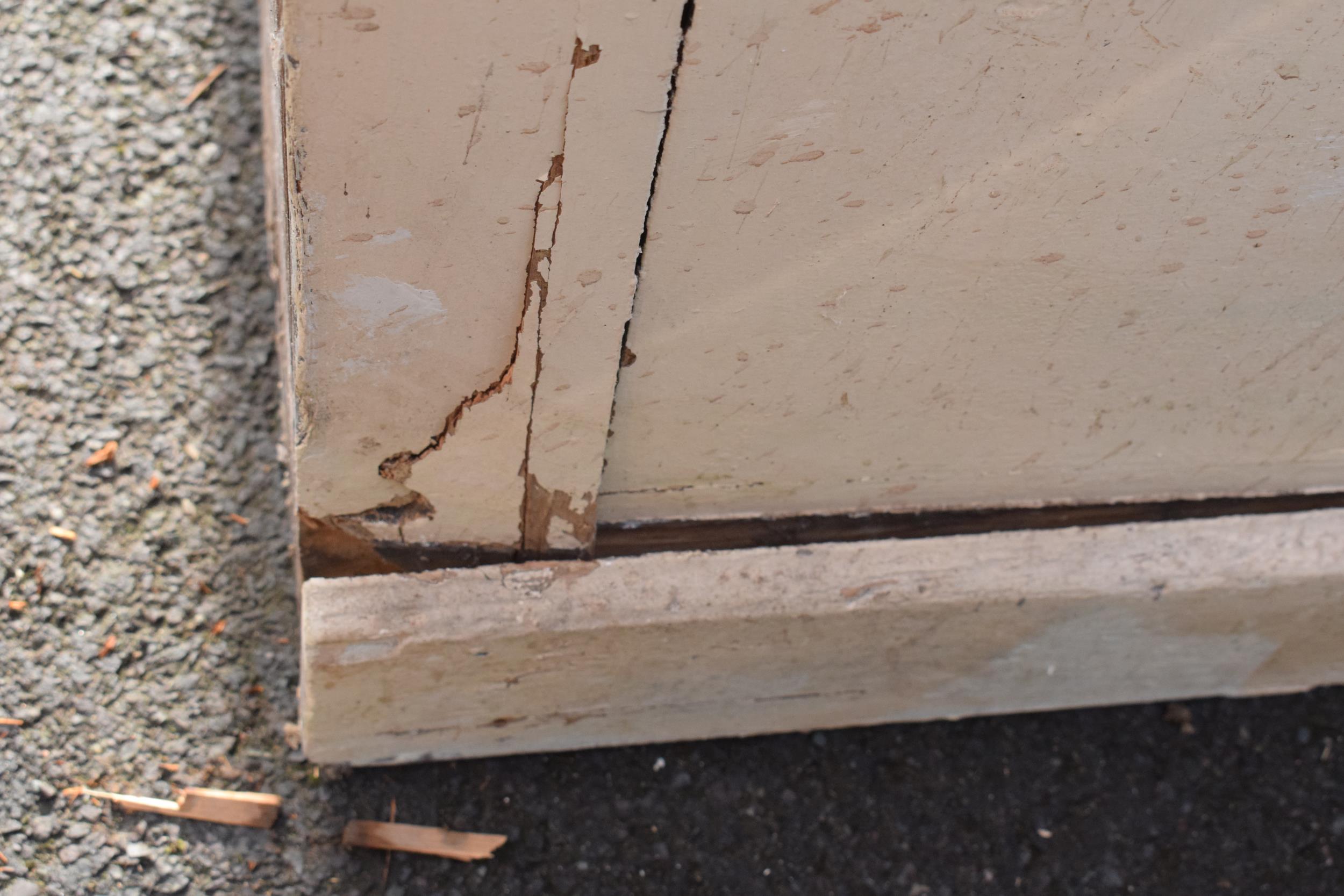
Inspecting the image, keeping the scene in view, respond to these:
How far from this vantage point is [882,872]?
2.24 m

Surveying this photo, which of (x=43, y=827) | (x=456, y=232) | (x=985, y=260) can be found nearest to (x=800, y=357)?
(x=985, y=260)

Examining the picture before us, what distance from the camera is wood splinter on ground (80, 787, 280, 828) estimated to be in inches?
81.9

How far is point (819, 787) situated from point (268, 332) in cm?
168

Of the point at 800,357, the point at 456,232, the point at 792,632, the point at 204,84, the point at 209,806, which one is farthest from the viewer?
the point at 204,84

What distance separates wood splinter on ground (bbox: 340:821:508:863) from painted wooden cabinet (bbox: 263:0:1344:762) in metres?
0.16

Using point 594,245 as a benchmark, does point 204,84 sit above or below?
below

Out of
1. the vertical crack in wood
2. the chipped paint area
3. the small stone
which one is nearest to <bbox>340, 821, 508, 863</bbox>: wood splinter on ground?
the small stone

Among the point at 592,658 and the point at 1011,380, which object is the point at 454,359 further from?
the point at 1011,380

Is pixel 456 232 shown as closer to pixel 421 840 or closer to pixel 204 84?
pixel 421 840

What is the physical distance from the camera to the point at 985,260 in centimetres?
151

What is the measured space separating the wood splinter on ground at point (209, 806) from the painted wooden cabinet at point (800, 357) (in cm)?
27

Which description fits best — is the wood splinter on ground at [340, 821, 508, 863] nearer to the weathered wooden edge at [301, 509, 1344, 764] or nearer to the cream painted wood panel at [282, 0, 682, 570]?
the weathered wooden edge at [301, 509, 1344, 764]

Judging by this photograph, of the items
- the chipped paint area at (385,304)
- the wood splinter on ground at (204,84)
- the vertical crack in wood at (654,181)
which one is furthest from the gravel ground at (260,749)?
the chipped paint area at (385,304)

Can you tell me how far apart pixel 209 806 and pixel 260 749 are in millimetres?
139
